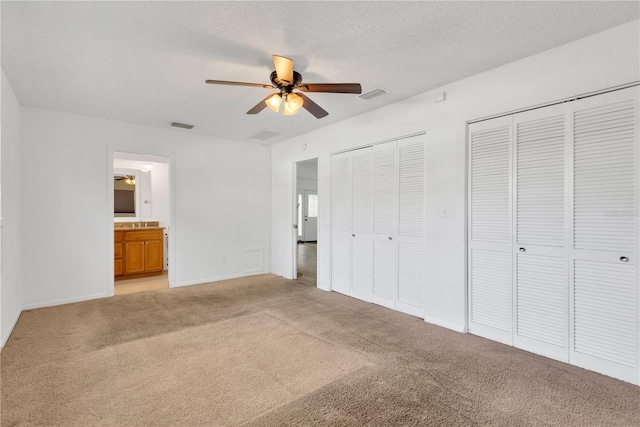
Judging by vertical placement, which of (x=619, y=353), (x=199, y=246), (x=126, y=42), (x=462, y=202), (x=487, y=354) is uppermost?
(x=126, y=42)

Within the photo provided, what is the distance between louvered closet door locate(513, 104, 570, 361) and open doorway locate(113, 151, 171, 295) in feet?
16.0

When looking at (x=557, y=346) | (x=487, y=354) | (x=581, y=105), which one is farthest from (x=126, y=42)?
(x=557, y=346)

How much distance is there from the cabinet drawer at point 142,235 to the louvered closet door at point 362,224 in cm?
381

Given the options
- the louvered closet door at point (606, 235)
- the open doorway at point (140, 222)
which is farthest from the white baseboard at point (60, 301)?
the louvered closet door at point (606, 235)

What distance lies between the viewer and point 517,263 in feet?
9.15

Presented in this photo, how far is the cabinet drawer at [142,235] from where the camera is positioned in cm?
555

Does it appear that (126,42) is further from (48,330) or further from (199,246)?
(199,246)

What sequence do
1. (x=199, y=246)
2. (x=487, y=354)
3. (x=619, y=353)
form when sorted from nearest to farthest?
(x=619, y=353) < (x=487, y=354) < (x=199, y=246)

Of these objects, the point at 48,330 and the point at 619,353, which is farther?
the point at 48,330

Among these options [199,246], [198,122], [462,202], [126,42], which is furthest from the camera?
[199,246]

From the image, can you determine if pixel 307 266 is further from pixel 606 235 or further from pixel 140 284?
pixel 606 235

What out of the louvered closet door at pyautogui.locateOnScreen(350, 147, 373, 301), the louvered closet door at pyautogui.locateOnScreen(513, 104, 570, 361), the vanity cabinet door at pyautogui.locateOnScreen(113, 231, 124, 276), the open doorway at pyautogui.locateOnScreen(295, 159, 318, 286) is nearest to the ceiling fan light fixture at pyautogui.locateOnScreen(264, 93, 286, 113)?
the louvered closet door at pyautogui.locateOnScreen(350, 147, 373, 301)

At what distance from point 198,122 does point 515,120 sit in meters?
3.96

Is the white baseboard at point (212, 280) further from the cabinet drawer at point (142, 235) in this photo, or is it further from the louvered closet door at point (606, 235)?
the louvered closet door at point (606, 235)
